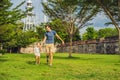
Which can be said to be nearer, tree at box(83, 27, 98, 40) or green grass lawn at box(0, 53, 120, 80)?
green grass lawn at box(0, 53, 120, 80)

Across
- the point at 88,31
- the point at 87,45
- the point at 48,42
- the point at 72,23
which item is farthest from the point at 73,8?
the point at 88,31

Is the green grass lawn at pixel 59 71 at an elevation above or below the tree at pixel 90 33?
below

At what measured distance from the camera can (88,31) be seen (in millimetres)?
123812

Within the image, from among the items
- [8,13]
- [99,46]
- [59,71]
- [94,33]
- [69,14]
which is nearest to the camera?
[59,71]

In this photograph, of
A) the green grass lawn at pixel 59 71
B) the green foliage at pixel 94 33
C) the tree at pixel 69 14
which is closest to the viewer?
the green grass lawn at pixel 59 71

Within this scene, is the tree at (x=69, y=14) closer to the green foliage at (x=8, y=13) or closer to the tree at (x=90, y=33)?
the green foliage at (x=8, y=13)

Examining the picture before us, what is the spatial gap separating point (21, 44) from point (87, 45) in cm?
1988

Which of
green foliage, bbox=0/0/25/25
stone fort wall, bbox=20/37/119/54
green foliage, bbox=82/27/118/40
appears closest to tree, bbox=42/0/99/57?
green foliage, bbox=0/0/25/25

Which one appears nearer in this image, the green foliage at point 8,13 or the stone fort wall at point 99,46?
the green foliage at point 8,13

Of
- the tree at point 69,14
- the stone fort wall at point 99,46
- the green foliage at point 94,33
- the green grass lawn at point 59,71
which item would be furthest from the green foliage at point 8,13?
the green foliage at point 94,33

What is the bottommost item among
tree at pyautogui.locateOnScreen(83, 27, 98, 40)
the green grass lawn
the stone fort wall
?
the green grass lawn

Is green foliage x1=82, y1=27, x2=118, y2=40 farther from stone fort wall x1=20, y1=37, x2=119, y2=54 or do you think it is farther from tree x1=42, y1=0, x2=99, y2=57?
tree x1=42, y1=0, x2=99, y2=57

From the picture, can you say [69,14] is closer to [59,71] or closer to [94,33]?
[59,71]

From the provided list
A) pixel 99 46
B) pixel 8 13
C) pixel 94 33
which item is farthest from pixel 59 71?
pixel 94 33
